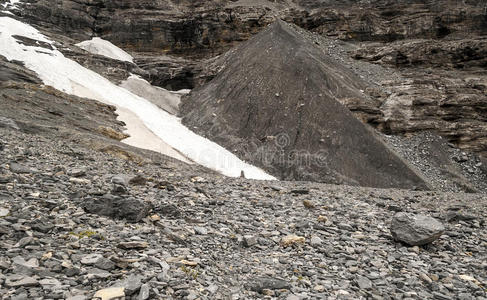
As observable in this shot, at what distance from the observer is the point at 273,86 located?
105 ft

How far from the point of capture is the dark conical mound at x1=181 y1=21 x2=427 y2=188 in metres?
25.3

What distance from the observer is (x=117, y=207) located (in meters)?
6.95

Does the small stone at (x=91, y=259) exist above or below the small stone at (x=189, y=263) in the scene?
above

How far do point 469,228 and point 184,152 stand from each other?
18871 millimetres

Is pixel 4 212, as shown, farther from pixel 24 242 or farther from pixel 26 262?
pixel 26 262

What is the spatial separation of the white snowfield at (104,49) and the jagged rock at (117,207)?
4654 cm

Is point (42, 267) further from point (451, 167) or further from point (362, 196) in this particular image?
point (451, 167)

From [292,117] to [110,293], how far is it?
86.5 feet

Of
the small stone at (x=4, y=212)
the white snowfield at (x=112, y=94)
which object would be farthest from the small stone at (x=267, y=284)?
the white snowfield at (x=112, y=94)

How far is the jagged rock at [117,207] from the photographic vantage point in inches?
268

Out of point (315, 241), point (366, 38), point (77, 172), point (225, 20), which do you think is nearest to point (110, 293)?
point (315, 241)

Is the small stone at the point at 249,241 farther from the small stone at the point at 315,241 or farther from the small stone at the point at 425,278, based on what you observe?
the small stone at the point at 425,278

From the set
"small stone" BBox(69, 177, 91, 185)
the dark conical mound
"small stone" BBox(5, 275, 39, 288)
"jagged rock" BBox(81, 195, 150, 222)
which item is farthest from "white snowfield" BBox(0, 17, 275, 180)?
"small stone" BBox(5, 275, 39, 288)

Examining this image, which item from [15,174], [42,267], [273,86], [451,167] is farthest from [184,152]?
[451,167]
